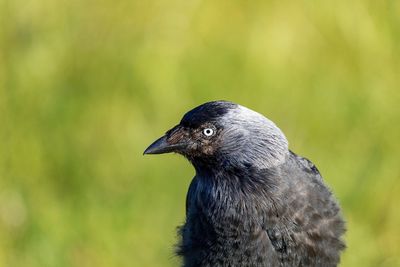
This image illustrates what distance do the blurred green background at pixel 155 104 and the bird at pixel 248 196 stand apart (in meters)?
1.27

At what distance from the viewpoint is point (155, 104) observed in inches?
257

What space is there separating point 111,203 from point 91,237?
23cm

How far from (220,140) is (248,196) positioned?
10.8 inches

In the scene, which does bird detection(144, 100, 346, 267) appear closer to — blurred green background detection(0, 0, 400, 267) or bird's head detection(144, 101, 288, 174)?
bird's head detection(144, 101, 288, 174)

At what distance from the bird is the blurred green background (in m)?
1.27

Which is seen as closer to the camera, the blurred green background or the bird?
the bird

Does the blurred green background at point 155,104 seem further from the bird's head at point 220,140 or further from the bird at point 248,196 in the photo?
the bird's head at point 220,140

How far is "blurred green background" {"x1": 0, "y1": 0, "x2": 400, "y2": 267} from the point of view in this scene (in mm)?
6246

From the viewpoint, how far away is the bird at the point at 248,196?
15.8ft

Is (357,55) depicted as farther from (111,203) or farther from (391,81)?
(111,203)

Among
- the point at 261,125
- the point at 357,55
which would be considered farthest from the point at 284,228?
the point at 357,55

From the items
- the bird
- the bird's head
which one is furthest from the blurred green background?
the bird's head

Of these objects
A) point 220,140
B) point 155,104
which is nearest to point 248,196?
point 220,140

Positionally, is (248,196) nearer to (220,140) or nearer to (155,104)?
(220,140)
